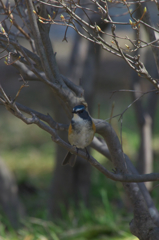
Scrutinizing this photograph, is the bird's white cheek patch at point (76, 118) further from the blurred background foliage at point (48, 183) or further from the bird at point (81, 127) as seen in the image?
the blurred background foliage at point (48, 183)

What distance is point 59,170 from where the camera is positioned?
4.80 m

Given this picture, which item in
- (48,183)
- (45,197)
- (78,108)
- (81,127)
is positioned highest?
(78,108)

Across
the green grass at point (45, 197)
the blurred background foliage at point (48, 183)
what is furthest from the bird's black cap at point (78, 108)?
the green grass at point (45, 197)

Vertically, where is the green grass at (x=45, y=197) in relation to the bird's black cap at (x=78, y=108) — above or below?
below

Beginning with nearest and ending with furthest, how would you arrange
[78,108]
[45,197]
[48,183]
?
[78,108] → [45,197] → [48,183]

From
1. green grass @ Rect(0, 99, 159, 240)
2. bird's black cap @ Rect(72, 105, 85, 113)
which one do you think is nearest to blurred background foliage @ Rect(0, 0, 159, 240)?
green grass @ Rect(0, 99, 159, 240)

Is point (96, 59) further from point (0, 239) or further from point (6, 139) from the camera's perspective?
point (6, 139)

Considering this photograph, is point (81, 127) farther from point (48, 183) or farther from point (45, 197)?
point (48, 183)

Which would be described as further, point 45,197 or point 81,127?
point 45,197

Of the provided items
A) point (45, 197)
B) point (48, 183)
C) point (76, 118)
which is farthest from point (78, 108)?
point (48, 183)

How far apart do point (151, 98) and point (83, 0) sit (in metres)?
2.16

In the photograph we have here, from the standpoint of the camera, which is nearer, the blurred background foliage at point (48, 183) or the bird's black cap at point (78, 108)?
the bird's black cap at point (78, 108)

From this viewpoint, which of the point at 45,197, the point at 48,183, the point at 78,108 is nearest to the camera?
the point at 78,108

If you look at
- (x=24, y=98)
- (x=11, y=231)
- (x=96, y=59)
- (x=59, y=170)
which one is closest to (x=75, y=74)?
(x=96, y=59)
